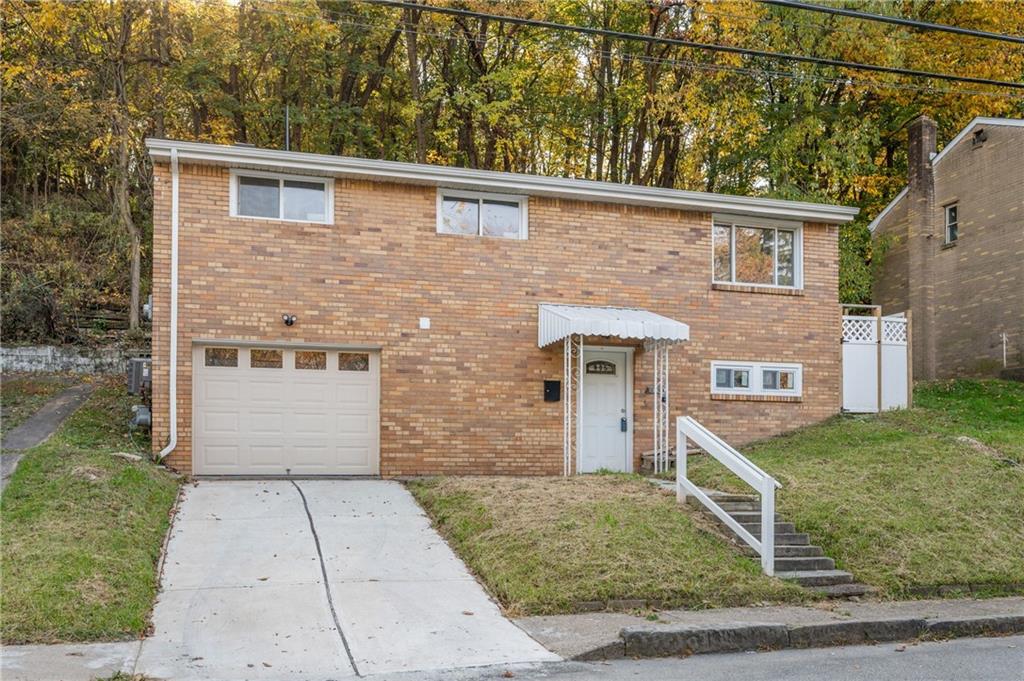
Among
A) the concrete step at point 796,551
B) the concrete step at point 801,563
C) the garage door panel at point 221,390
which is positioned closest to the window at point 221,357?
the garage door panel at point 221,390

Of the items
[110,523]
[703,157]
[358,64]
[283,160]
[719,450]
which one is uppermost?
[358,64]

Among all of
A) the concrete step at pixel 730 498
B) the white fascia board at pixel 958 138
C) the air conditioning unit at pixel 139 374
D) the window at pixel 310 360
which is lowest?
the concrete step at pixel 730 498

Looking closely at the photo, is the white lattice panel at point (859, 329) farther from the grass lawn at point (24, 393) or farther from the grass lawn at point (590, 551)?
the grass lawn at point (24, 393)

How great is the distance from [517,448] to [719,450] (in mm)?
4784

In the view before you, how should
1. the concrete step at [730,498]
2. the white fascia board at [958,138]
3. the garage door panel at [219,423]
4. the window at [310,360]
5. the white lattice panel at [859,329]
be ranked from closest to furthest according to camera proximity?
the concrete step at [730,498] < the garage door panel at [219,423] < the window at [310,360] < the white lattice panel at [859,329] < the white fascia board at [958,138]

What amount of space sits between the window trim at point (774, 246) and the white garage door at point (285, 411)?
6.67m

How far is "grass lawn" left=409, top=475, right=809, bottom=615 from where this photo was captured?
8.17 meters

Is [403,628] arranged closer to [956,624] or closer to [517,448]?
[956,624]

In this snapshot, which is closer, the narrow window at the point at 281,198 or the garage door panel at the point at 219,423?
the garage door panel at the point at 219,423

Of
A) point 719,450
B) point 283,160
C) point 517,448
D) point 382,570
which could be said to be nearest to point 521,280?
point 517,448

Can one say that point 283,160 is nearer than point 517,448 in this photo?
Yes

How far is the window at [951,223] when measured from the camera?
23.2 m

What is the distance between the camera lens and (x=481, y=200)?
568 inches

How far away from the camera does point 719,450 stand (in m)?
10.1
